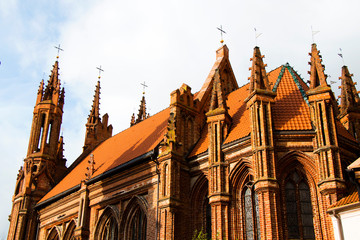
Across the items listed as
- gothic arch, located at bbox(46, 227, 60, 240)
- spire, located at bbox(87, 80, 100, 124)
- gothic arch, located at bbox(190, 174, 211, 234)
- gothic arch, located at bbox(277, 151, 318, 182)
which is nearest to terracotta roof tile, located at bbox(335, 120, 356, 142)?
gothic arch, located at bbox(277, 151, 318, 182)

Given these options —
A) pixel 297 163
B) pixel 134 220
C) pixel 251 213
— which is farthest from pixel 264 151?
pixel 134 220

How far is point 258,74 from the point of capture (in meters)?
21.1

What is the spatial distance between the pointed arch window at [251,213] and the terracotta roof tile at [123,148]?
22.7 ft

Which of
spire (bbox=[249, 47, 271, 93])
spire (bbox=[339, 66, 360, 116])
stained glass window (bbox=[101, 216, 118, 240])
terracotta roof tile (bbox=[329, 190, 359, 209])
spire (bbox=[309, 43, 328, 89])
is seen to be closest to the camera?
terracotta roof tile (bbox=[329, 190, 359, 209])

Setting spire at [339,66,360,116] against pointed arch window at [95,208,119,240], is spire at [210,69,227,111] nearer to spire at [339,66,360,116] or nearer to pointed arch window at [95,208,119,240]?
spire at [339,66,360,116]

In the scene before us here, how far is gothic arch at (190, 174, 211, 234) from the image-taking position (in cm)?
2184

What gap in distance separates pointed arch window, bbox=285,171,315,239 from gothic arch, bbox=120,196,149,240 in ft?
25.4

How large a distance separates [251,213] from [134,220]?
753cm

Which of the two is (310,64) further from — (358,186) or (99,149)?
(99,149)

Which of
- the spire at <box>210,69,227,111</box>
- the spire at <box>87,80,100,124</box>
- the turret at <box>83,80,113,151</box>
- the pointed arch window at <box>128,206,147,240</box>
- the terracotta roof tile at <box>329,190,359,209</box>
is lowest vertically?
the terracotta roof tile at <box>329,190,359,209</box>

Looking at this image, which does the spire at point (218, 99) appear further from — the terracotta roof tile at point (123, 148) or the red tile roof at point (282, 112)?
the terracotta roof tile at point (123, 148)

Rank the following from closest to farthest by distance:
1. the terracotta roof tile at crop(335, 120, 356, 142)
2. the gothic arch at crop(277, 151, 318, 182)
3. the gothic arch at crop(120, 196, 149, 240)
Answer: the gothic arch at crop(277, 151, 318, 182) < the terracotta roof tile at crop(335, 120, 356, 142) < the gothic arch at crop(120, 196, 149, 240)

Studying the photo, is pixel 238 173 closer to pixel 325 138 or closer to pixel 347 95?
pixel 325 138

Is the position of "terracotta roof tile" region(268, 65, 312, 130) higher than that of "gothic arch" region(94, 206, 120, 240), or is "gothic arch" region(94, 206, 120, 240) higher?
"terracotta roof tile" region(268, 65, 312, 130)
